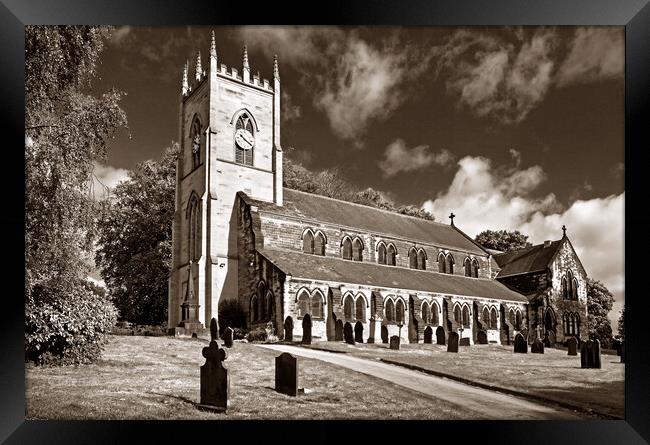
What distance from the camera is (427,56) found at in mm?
12047

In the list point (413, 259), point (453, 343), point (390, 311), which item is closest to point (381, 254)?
point (413, 259)

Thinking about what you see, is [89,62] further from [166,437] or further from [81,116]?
[166,437]

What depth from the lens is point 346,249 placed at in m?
20.6

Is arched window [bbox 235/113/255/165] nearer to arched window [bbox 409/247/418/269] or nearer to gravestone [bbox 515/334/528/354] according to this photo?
arched window [bbox 409/247/418/269]

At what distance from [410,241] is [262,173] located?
239 inches

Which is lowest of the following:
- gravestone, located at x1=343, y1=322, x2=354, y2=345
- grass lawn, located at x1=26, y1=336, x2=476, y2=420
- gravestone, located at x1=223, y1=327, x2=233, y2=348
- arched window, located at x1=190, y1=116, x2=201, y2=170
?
grass lawn, located at x1=26, y1=336, x2=476, y2=420

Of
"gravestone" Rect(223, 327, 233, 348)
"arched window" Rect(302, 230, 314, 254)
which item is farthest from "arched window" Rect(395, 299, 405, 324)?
"gravestone" Rect(223, 327, 233, 348)

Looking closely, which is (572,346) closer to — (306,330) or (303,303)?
(306,330)

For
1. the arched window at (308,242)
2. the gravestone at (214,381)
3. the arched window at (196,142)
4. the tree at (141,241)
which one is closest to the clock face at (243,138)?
the arched window at (196,142)

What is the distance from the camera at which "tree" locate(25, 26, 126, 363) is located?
36.0ft

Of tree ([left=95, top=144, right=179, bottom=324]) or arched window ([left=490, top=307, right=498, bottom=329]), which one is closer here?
tree ([left=95, top=144, right=179, bottom=324])

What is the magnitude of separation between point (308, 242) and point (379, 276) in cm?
278

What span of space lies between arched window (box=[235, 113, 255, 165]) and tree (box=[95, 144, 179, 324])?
2006mm
